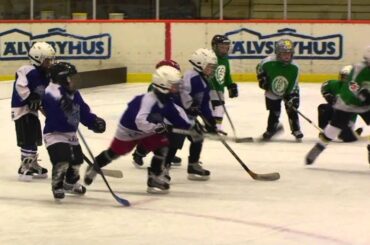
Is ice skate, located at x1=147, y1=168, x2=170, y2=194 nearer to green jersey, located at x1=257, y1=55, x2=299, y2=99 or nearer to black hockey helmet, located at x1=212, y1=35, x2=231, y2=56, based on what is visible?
black hockey helmet, located at x1=212, y1=35, x2=231, y2=56

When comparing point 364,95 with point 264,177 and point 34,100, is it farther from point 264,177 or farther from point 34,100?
point 34,100

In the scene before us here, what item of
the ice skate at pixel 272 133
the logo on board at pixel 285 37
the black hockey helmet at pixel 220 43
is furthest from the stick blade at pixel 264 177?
the logo on board at pixel 285 37

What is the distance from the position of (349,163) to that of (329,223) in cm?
203

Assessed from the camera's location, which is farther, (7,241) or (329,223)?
(329,223)

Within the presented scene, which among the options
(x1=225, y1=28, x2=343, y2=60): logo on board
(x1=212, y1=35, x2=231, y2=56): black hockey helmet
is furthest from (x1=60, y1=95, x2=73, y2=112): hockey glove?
(x1=225, y1=28, x2=343, y2=60): logo on board

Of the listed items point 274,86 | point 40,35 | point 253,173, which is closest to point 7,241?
point 253,173

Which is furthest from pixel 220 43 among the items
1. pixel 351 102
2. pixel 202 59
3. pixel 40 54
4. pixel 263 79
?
pixel 40 54

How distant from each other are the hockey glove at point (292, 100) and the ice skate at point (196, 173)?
80.3 inches

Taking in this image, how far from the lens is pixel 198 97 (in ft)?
19.2

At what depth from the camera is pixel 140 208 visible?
4.74 metres

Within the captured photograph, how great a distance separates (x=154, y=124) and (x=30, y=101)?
1005mm

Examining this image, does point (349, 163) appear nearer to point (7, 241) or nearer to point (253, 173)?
point (253, 173)

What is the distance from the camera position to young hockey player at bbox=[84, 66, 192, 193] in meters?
4.94

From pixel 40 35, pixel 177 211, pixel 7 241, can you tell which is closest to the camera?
pixel 7 241
